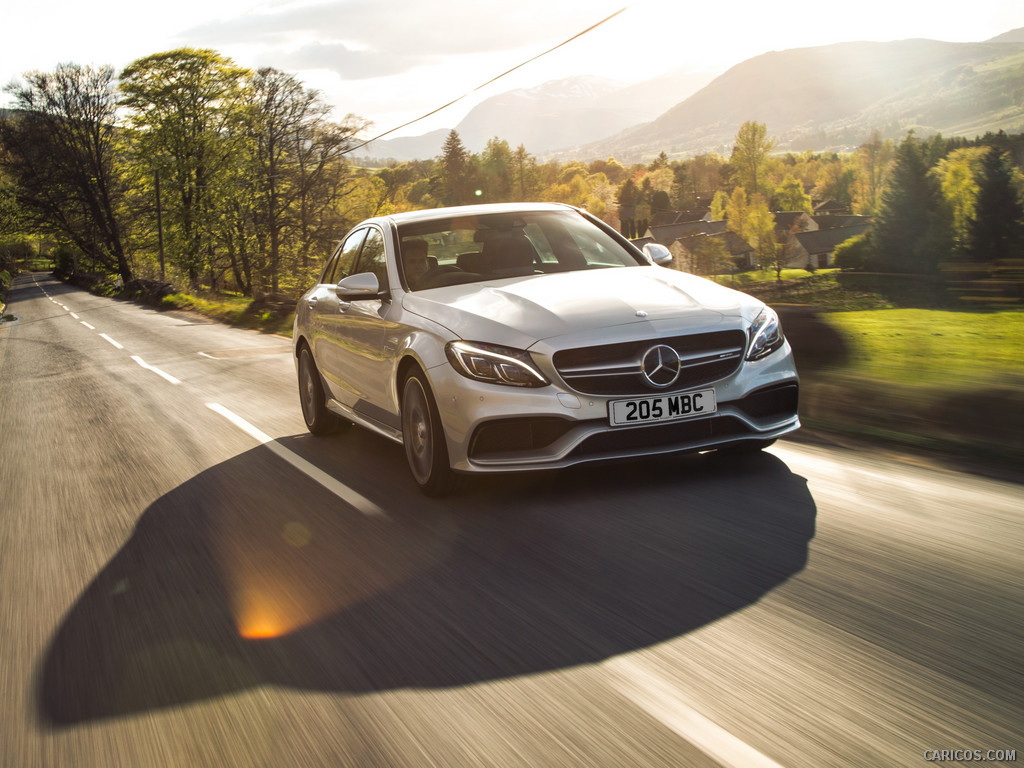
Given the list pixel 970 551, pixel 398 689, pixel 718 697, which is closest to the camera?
pixel 718 697

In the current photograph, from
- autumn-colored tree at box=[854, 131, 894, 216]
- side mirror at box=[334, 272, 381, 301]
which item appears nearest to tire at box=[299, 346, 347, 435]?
side mirror at box=[334, 272, 381, 301]

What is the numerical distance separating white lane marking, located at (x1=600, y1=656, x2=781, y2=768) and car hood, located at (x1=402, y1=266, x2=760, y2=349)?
2114mm

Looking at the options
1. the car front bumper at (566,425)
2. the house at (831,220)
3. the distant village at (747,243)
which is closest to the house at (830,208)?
the distant village at (747,243)

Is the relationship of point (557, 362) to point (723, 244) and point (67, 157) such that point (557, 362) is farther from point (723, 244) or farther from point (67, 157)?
point (723, 244)

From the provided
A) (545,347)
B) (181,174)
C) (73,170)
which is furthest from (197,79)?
(545,347)

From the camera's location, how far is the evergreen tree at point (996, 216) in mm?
8047

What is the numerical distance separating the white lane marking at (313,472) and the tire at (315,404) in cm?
34

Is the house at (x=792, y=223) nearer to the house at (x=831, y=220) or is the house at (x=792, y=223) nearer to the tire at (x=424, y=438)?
the house at (x=831, y=220)

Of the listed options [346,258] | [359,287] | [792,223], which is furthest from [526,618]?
[792,223]

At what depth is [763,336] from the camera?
5098 mm

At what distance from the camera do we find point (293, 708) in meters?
2.93

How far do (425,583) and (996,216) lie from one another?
9.98m

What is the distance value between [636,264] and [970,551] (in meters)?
3.06

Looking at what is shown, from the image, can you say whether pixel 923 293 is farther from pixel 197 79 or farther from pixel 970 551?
pixel 197 79
